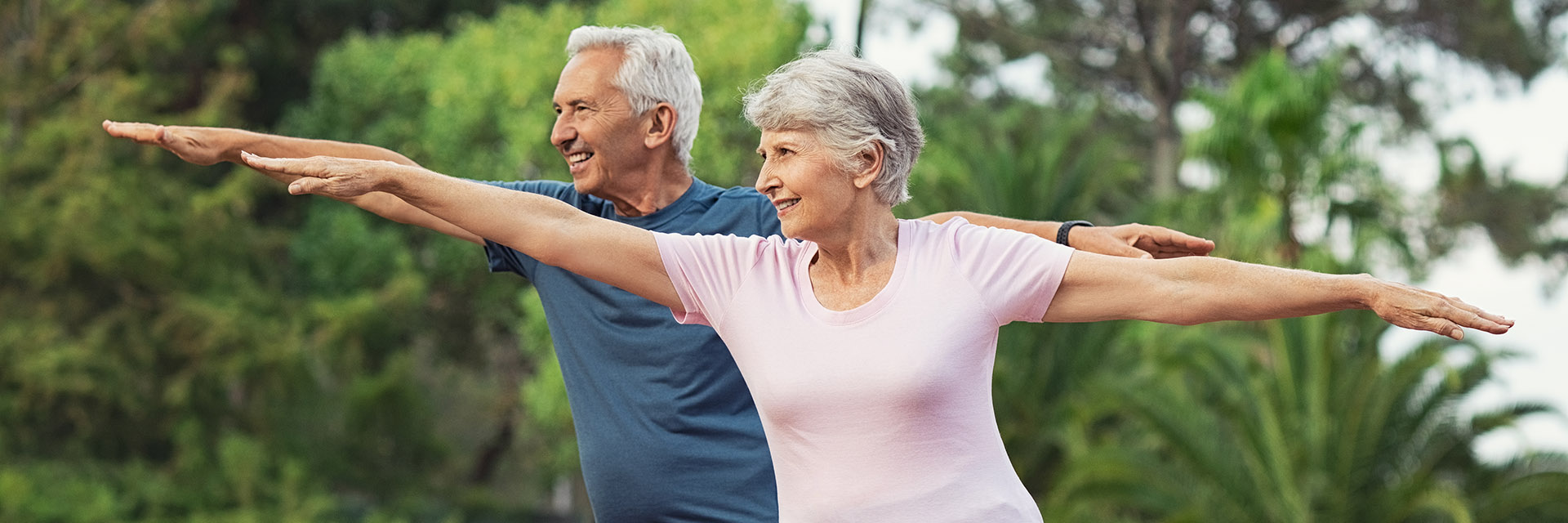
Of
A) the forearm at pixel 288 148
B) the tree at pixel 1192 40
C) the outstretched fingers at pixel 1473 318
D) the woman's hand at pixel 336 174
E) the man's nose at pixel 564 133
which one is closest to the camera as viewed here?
the outstretched fingers at pixel 1473 318

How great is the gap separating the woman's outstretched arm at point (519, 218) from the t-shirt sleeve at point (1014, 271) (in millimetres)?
510

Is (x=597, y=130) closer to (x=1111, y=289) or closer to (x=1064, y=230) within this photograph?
(x=1064, y=230)

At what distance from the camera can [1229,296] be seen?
2324 mm

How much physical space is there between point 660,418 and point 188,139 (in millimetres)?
1076

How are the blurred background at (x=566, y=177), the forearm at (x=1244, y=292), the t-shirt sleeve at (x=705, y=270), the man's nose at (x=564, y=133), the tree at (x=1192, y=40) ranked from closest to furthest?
the forearm at (x=1244, y=292) → the t-shirt sleeve at (x=705, y=270) → the man's nose at (x=564, y=133) → the blurred background at (x=566, y=177) → the tree at (x=1192, y=40)

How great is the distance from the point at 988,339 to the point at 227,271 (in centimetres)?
1810

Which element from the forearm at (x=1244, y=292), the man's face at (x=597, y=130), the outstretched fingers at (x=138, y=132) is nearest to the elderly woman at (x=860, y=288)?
the forearm at (x=1244, y=292)

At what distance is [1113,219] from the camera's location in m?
18.8

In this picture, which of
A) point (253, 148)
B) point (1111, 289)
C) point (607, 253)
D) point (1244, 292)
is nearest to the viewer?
point (1244, 292)

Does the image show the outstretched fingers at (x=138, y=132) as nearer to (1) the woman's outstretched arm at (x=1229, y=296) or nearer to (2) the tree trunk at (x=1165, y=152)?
(1) the woman's outstretched arm at (x=1229, y=296)

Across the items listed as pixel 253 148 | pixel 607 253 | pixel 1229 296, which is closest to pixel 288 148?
pixel 253 148

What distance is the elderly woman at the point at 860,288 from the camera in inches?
94.1

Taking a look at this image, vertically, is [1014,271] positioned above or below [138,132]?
below

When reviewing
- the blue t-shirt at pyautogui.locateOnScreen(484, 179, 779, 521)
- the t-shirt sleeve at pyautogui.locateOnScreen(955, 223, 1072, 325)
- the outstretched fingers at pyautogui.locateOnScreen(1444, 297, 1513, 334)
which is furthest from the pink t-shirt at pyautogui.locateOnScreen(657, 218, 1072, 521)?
the blue t-shirt at pyautogui.locateOnScreen(484, 179, 779, 521)
